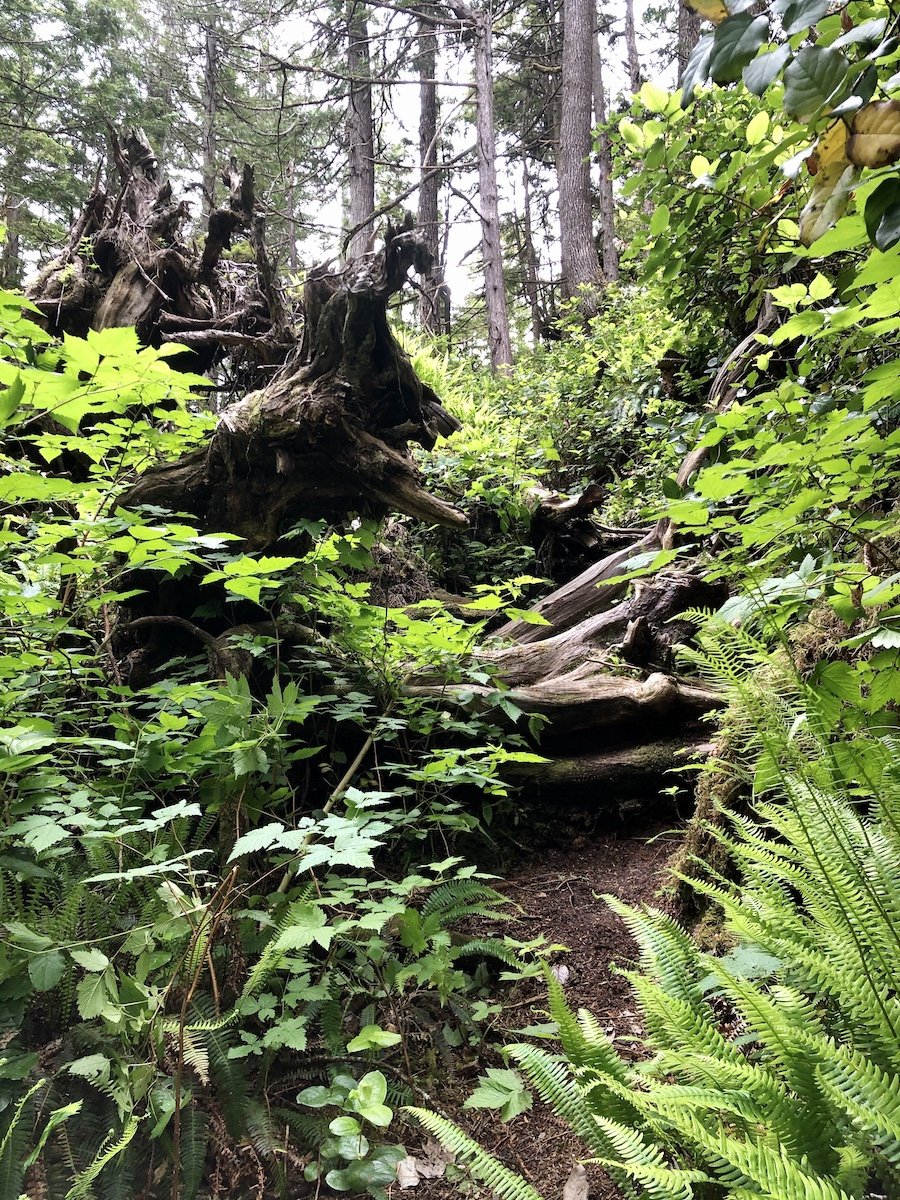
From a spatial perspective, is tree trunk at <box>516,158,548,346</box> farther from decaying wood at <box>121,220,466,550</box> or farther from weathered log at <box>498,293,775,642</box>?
decaying wood at <box>121,220,466,550</box>

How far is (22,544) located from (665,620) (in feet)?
11.8

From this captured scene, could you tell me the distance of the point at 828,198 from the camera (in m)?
0.89

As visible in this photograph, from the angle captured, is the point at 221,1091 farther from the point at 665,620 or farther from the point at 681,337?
the point at 681,337

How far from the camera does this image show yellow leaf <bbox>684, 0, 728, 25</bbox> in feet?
2.92

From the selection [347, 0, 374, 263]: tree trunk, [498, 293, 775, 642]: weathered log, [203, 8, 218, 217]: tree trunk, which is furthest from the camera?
[203, 8, 218, 217]: tree trunk

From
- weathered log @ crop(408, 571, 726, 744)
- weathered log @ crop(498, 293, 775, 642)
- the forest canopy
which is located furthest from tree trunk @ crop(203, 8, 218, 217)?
weathered log @ crop(408, 571, 726, 744)

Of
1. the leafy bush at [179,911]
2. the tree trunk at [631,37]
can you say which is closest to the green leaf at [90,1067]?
the leafy bush at [179,911]

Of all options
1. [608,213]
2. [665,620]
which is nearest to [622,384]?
[665,620]

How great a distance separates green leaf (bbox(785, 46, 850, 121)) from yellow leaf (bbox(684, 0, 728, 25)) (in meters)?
0.19

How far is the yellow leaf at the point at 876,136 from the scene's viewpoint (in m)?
0.75

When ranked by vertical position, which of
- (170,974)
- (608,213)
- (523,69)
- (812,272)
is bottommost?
(170,974)

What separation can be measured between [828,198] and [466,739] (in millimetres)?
3042

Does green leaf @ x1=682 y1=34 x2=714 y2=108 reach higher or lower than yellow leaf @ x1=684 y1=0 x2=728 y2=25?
lower

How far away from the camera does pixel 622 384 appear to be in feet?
24.5
